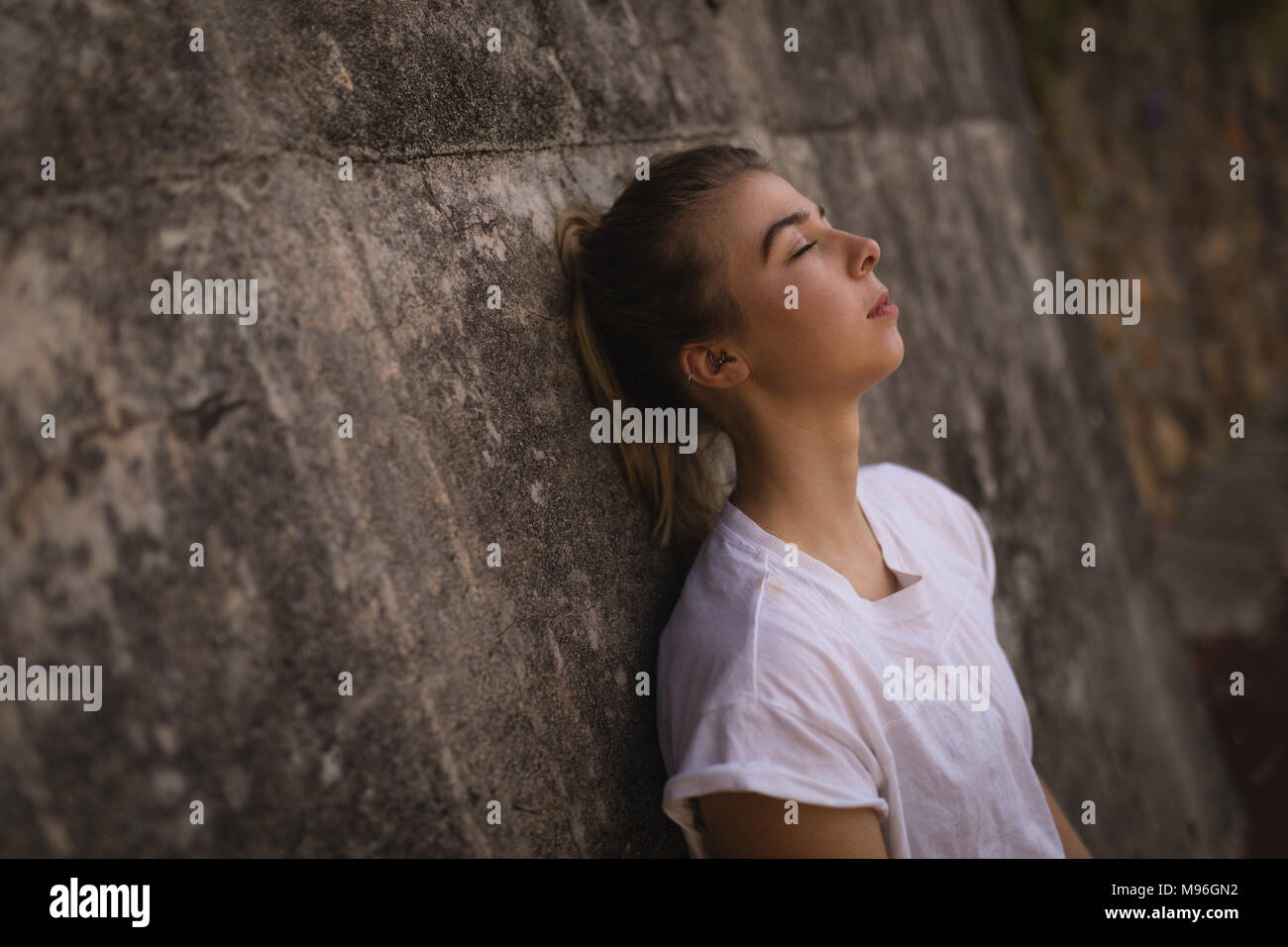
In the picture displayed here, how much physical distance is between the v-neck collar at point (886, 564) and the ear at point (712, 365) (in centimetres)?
22

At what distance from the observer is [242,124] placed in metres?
1.20

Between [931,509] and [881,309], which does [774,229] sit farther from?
[931,509]

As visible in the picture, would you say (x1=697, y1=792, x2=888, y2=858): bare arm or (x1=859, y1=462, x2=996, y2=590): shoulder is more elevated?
(x1=859, y1=462, x2=996, y2=590): shoulder

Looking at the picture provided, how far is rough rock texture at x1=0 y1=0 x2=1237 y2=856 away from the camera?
1064mm

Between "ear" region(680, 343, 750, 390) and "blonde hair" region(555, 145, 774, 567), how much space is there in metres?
0.02

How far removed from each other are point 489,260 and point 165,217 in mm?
496

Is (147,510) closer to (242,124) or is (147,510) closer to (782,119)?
(242,124)

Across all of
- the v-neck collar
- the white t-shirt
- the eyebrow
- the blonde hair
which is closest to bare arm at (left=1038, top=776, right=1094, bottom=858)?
the white t-shirt

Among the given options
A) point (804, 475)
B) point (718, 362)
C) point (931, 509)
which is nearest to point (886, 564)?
point (804, 475)

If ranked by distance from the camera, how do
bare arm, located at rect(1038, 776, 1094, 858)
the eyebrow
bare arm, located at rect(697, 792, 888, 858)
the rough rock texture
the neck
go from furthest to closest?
bare arm, located at rect(1038, 776, 1094, 858) → the neck → the eyebrow → bare arm, located at rect(697, 792, 888, 858) → the rough rock texture

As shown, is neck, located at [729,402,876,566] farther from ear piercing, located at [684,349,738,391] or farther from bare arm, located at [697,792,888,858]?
bare arm, located at [697,792,888,858]

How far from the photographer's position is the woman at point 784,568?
1392mm

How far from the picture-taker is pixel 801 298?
159 cm
